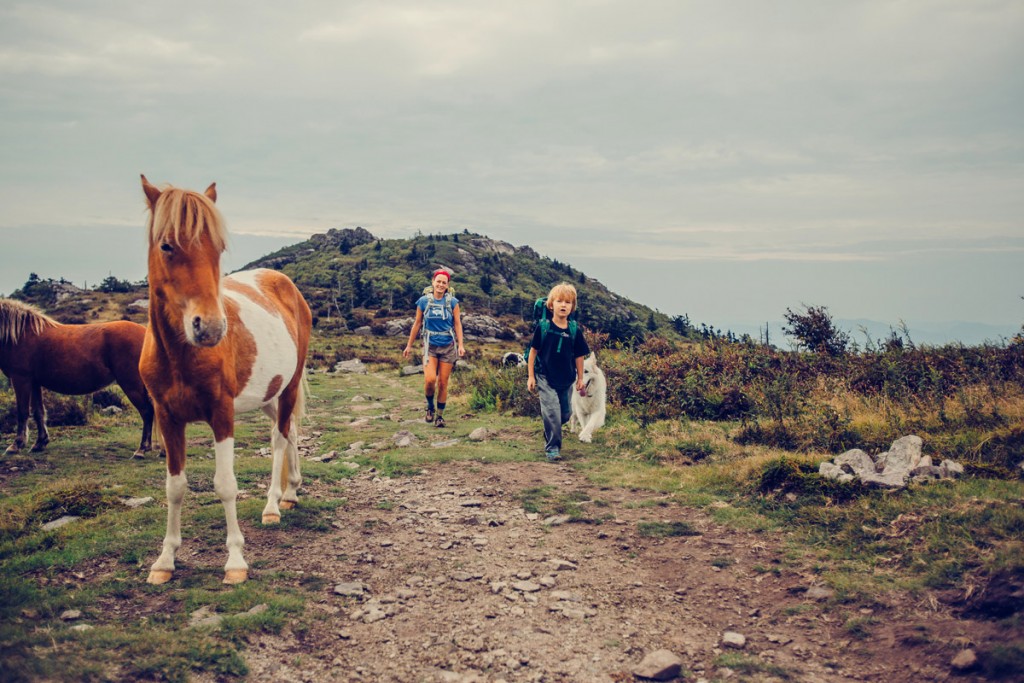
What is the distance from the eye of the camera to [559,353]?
8945mm

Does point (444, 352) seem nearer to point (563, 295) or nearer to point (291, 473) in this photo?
point (563, 295)

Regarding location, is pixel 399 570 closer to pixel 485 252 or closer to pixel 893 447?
pixel 893 447

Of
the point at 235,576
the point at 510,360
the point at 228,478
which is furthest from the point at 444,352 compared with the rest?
the point at 235,576

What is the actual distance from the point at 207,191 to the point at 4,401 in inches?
442

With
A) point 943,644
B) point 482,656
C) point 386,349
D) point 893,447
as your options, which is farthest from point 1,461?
point 386,349

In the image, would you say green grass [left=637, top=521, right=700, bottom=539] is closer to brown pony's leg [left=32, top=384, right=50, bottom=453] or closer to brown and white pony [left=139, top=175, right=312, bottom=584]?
brown and white pony [left=139, top=175, right=312, bottom=584]

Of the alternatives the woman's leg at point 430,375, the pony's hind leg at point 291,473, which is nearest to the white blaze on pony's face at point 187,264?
the pony's hind leg at point 291,473

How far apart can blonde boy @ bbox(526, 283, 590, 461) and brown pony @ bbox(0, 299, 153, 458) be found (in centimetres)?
616

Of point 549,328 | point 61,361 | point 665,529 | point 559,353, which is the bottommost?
point 665,529

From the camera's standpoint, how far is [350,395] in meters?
17.5

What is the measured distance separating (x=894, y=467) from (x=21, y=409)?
39.4 feet

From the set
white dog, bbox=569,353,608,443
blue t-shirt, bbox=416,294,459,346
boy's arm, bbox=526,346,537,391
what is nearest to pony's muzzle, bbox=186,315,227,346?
boy's arm, bbox=526,346,537,391

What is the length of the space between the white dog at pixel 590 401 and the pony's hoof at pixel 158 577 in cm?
643

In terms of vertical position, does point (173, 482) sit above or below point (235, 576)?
above
